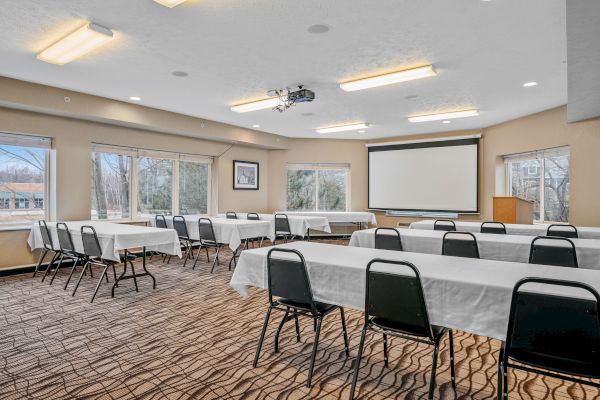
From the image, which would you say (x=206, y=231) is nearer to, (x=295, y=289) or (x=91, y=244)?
(x=91, y=244)

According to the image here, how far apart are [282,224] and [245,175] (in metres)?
2.58

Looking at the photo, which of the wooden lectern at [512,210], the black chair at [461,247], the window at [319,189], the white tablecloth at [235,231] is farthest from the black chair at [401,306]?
the window at [319,189]

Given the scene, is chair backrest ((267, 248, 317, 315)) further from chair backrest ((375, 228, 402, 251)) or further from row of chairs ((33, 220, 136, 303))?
row of chairs ((33, 220, 136, 303))

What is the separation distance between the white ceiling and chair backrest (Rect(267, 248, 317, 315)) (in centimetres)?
202

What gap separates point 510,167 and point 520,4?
18.7 ft

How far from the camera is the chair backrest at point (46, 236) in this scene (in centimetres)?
489

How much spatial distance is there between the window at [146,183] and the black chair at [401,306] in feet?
19.9

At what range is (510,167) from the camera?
25.2ft

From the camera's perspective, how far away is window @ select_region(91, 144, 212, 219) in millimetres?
6527

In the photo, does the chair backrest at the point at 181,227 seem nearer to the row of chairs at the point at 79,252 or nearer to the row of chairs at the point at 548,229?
the row of chairs at the point at 79,252

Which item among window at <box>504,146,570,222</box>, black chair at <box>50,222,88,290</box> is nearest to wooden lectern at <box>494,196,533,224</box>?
window at <box>504,146,570,222</box>

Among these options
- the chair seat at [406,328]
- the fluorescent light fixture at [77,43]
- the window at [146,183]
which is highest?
the fluorescent light fixture at [77,43]

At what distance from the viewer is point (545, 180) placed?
674cm

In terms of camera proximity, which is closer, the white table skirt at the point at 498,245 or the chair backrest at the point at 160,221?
the white table skirt at the point at 498,245
